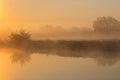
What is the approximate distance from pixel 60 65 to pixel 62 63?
0.04 ft

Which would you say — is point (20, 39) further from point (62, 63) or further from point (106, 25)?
point (106, 25)

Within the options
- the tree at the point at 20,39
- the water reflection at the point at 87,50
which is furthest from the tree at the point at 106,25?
the tree at the point at 20,39

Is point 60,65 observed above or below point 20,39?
below

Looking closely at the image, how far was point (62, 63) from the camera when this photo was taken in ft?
3.97

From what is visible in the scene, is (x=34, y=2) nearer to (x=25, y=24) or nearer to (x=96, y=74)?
(x=25, y=24)

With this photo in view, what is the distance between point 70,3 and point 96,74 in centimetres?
36

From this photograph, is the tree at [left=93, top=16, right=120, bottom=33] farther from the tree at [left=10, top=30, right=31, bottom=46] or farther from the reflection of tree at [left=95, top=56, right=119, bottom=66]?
the tree at [left=10, top=30, right=31, bottom=46]

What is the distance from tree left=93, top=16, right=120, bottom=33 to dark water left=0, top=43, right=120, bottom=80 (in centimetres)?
7

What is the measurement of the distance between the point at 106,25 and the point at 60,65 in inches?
11.4

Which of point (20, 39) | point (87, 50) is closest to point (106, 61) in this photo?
point (87, 50)

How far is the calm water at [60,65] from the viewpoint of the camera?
3.91 ft

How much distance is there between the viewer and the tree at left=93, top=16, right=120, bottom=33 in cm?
119

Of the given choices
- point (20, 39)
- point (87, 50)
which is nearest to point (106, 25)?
point (87, 50)

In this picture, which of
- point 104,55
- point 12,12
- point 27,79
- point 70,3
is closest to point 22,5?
point 12,12
